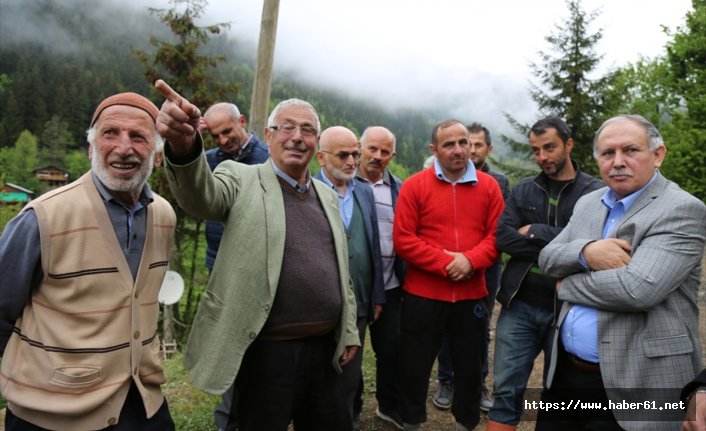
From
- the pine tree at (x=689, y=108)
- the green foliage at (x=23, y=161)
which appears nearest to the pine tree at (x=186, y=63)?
the pine tree at (x=689, y=108)

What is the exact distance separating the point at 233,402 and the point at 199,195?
2269 mm

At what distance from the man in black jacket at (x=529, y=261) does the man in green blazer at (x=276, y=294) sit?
1.44 m

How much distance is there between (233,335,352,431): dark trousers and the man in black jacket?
4.82 feet

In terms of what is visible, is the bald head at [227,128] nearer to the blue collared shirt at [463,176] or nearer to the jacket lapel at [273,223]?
the jacket lapel at [273,223]

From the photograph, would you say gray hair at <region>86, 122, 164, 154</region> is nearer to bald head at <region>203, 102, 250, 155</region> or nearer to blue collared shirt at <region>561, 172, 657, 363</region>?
bald head at <region>203, 102, 250, 155</region>

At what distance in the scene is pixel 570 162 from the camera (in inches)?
150

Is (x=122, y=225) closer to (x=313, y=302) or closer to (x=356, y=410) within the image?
(x=313, y=302)

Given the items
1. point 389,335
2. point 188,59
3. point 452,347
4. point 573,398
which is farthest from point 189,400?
point 188,59

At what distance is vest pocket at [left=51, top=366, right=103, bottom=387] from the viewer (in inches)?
76.8

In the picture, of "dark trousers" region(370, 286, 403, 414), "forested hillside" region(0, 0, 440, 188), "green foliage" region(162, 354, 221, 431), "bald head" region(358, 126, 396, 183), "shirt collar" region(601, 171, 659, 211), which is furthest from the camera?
"forested hillside" region(0, 0, 440, 188)

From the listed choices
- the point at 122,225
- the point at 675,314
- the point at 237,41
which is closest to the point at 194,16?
the point at 122,225

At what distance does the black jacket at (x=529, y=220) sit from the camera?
354 centimetres

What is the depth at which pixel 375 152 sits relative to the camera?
4516 mm

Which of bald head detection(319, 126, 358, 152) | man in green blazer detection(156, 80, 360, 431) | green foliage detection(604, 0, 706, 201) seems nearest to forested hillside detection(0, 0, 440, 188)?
bald head detection(319, 126, 358, 152)
